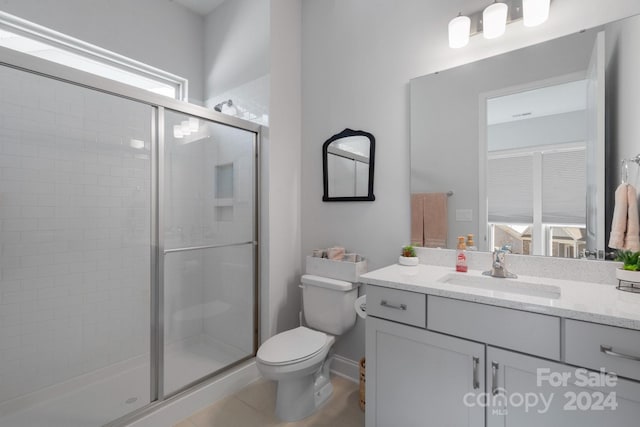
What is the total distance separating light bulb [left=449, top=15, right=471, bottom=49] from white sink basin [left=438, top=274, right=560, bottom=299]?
1296 mm

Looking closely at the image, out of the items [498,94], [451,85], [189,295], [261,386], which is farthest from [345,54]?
[261,386]

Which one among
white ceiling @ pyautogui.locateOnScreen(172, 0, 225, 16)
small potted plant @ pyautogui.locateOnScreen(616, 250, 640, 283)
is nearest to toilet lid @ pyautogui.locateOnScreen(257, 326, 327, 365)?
small potted plant @ pyautogui.locateOnScreen(616, 250, 640, 283)

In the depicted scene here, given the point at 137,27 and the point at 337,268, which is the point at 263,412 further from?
the point at 137,27

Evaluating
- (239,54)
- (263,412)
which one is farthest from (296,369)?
(239,54)

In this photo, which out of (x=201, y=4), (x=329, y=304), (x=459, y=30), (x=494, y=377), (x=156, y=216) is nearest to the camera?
(x=494, y=377)

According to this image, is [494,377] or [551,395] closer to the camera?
[551,395]

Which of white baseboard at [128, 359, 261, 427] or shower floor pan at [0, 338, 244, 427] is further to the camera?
white baseboard at [128, 359, 261, 427]

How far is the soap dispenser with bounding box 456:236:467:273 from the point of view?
166 cm

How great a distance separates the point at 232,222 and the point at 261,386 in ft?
3.93

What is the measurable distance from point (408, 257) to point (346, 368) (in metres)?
1.02

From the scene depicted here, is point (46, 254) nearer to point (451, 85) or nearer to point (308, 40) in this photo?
point (308, 40)

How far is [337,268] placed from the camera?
208 centimetres

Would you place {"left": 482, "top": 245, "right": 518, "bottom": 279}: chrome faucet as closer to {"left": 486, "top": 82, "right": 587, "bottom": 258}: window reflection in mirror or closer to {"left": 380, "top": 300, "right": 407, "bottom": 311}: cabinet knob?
{"left": 486, "top": 82, "right": 587, "bottom": 258}: window reflection in mirror

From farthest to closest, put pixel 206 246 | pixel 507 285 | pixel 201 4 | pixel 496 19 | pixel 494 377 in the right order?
pixel 201 4 < pixel 206 246 < pixel 496 19 < pixel 507 285 < pixel 494 377
